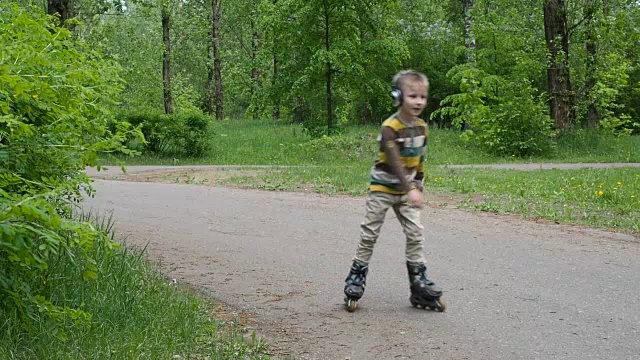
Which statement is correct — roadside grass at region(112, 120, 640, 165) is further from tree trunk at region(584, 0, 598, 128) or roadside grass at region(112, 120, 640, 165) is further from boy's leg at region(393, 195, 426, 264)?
boy's leg at region(393, 195, 426, 264)

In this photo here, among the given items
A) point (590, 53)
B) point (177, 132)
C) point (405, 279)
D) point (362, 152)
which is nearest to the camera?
point (405, 279)

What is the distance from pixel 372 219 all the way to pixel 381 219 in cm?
8

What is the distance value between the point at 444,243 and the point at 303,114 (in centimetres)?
2852

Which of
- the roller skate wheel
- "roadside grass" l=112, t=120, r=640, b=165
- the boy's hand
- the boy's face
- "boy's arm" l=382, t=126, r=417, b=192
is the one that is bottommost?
"roadside grass" l=112, t=120, r=640, b=165

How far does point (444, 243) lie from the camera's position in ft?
27.5

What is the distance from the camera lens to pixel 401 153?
5730mm

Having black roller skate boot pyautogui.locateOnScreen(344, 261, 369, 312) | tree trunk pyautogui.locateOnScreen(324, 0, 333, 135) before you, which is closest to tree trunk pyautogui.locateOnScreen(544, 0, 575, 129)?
tree trunk pyautogui.locateOnScreen(324, 0, 333, 135)

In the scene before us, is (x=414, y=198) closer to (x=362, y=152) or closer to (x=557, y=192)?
(x=557, y=192)

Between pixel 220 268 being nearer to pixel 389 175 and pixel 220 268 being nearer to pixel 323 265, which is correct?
pixel 323 265

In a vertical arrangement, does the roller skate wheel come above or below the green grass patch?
above

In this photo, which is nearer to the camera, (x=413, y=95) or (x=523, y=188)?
(x=413, y=95)

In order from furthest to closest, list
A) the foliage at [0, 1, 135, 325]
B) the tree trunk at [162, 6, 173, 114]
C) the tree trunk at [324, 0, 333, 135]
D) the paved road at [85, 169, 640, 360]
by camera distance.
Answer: the tree trunk at [162, 6, 173, 114] < the tree trunk at [324, 0, 333, 135] < the paved road at [85, 169, 640, 360] < the foliage at [0, 1, 135, 325]

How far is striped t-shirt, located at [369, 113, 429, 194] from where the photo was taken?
5672mm

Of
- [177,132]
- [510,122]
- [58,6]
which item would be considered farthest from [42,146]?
[510,122]
